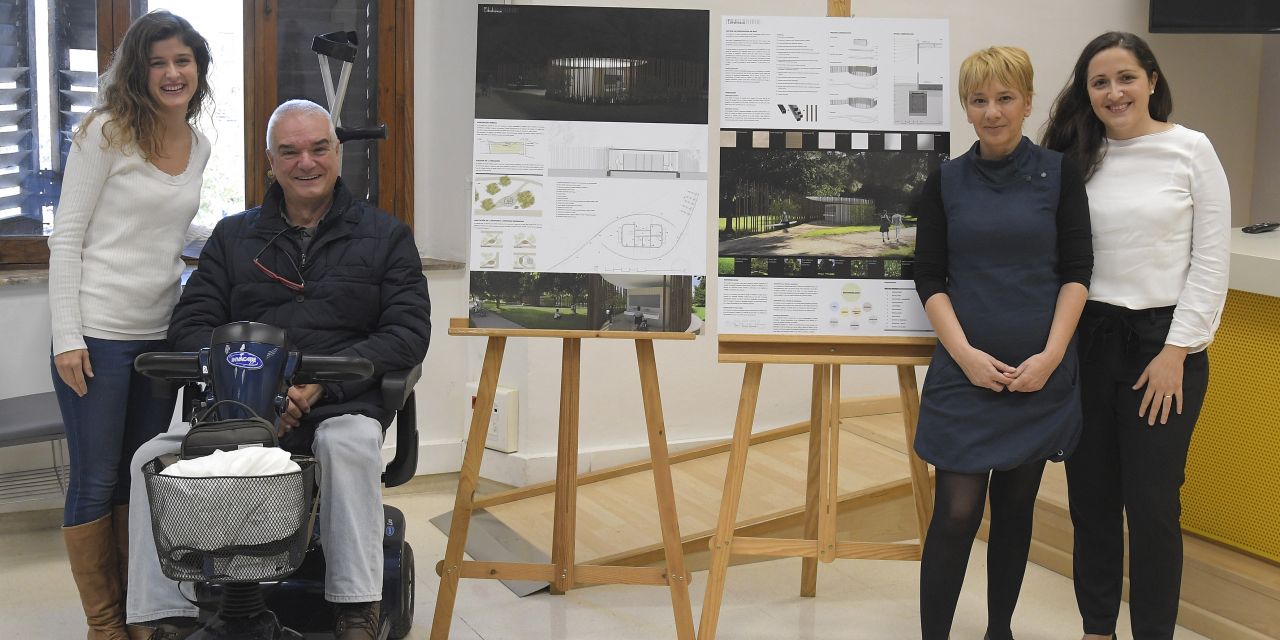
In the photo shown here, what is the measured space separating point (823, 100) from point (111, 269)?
5.42 ft

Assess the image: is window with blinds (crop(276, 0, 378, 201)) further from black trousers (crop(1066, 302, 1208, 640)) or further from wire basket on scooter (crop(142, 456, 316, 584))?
black trousers (crop(1066, 302, 1208, 640))

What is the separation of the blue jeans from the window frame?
1277mm

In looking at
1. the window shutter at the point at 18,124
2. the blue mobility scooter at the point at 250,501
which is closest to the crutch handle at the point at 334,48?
the blue mobility scooter at the point at 250,501

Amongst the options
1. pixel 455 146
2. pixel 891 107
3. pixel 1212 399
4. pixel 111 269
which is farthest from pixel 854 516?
pixel 111 269

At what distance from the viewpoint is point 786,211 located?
2.75m

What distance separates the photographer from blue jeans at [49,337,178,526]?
252 centimetres

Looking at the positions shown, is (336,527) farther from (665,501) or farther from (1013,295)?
(1013,295)

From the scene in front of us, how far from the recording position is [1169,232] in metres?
2.37

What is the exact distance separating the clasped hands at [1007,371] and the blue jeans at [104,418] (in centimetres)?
170

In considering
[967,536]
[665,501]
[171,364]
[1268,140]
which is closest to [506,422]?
[665,501]

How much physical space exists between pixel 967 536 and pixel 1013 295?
0.51m

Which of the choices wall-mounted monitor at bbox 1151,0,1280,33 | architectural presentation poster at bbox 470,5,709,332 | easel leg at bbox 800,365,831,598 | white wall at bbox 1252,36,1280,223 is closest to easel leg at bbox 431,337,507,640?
architectural presentation poster at bbox 470,5,709,332

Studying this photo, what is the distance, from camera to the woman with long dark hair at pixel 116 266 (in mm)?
2473

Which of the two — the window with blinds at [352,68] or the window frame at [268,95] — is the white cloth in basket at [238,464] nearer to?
the window frame at [268,95]
